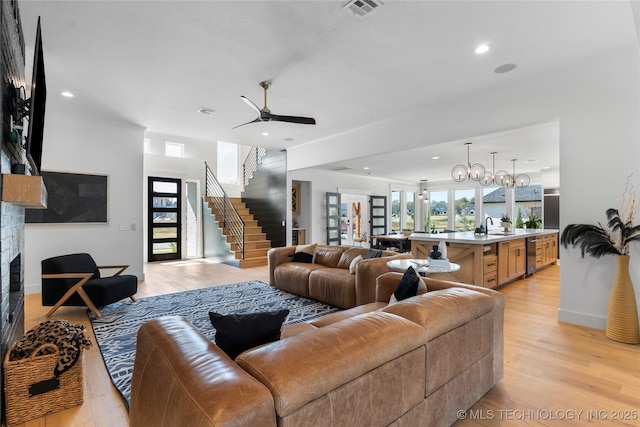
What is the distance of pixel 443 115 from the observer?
15.6 feet

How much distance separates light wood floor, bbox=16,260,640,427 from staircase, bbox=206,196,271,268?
4.01 metres

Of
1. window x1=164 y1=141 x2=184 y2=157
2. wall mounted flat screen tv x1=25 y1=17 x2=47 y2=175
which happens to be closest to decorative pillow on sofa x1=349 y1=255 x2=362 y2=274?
wall mounted flat screen tv x1=25 y1=17 x2=47 y2=175

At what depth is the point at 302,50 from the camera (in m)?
3.23

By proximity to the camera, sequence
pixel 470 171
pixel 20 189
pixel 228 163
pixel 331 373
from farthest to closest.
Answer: pixel 228 163, pixel 470 171, pixel 20 189, pixel 331 373

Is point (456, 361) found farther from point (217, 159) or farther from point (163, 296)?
point (217, 159)

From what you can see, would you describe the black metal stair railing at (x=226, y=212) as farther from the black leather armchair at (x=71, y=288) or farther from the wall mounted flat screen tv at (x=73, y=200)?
the black leather armchair at (x=71, y=288)

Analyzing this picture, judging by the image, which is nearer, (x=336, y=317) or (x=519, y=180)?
(x=336, y=317)

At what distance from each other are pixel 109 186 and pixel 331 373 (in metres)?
5.98

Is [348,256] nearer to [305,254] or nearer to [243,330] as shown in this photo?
[305,254]

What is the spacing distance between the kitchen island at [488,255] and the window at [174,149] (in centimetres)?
781

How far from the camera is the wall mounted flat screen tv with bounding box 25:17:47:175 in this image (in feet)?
6.74

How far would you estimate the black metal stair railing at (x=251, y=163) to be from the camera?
9586 millimetres

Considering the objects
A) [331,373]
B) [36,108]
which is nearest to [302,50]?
[36,108]

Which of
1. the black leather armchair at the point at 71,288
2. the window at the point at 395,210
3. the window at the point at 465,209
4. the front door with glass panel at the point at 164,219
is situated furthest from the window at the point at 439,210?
the black leather armchair at the point at 71,288
